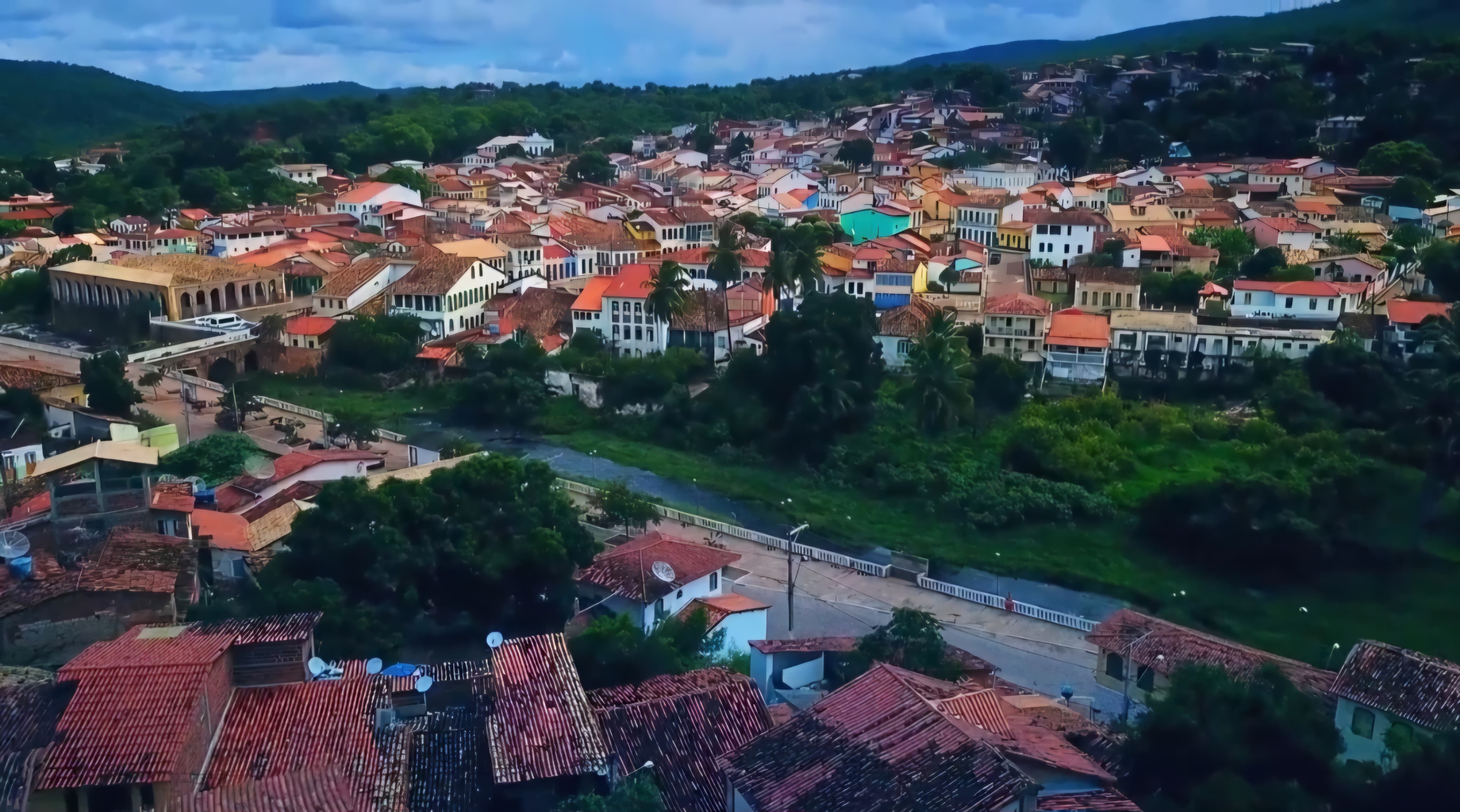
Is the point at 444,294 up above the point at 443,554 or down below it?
above

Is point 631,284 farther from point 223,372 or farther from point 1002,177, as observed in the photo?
point 1002,177

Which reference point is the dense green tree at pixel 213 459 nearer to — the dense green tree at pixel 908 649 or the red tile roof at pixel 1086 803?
the dense green tree at pixel 908 649

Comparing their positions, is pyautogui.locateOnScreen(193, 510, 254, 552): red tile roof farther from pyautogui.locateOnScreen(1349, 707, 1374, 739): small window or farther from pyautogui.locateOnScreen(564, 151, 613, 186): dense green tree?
pyautogui.locateOnScreen(564, 151, 613, 186): dense green tree

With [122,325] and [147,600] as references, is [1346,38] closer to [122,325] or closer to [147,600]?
[122,325]

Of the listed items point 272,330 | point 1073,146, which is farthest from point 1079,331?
point 1073,146

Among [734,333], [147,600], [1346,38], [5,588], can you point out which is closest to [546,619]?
[147,600]

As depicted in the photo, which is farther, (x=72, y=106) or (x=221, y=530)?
(x=72, y=106)

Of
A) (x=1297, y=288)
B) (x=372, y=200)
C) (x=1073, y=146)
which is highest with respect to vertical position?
(x=1073, y=146)
